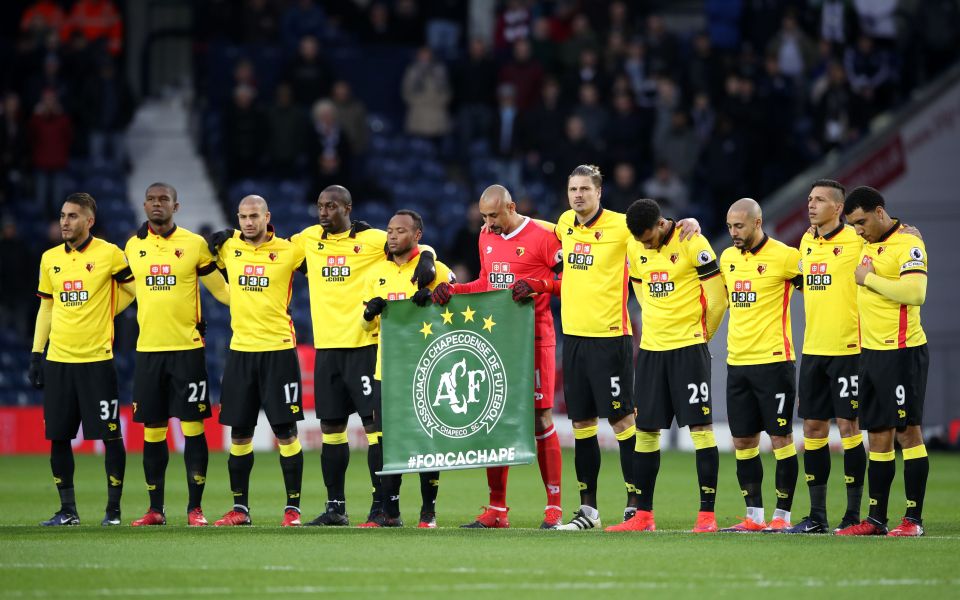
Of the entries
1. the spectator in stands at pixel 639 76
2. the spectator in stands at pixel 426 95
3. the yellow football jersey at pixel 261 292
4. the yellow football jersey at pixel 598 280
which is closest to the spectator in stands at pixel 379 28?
the spectator in stands at pixel 426 95

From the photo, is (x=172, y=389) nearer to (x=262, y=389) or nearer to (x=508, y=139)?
(x=262, y=389)

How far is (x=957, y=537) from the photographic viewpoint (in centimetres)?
1206

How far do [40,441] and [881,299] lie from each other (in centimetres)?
1451

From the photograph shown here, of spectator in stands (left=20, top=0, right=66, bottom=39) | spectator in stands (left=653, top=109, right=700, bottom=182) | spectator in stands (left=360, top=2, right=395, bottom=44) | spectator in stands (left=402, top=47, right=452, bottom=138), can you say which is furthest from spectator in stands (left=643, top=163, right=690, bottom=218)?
spectator in stands (left=20, top=0, right=66, bottom=39)

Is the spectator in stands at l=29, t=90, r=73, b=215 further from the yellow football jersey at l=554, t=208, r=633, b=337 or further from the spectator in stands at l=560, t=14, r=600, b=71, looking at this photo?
the yellow football jersey at l=554, t=208, r=633, b=337

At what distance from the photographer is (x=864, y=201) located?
1209cm

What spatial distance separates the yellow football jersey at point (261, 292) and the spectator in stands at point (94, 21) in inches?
597

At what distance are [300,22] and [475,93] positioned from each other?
344cm

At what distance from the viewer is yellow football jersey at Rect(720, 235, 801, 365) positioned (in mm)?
12531

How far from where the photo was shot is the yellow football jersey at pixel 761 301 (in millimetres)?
12531

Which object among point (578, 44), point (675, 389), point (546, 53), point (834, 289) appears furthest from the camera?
point (546, 53)

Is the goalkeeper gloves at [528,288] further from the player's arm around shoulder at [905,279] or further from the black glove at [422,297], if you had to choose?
the player's arm around shoulder at [905,279]

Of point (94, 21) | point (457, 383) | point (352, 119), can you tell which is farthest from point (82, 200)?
point (94, 21)

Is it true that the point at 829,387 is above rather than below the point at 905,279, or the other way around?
below
